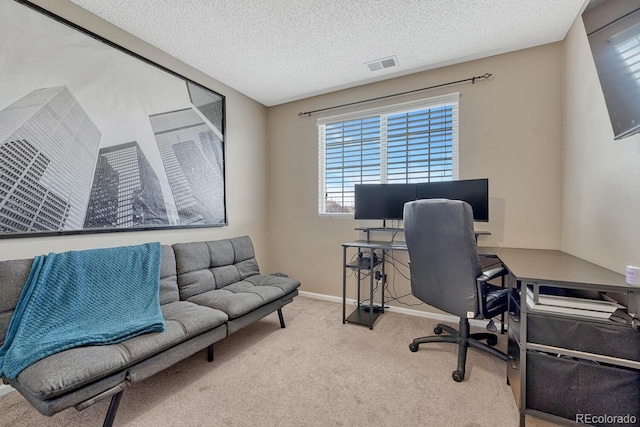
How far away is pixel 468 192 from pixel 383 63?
60.8 inches

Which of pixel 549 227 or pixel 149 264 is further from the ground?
pixel 549 227

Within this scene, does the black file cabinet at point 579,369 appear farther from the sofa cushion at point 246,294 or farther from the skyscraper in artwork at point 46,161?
the skyscraper in artwork at point 46,161

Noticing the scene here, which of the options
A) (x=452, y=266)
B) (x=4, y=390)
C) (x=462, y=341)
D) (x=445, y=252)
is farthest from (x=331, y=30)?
(x=4, y=390)

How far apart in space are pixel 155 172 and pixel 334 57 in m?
2.01

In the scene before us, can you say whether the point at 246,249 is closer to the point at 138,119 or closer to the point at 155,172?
the point at 155,172

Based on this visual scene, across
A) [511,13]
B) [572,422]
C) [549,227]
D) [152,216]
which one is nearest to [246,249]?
[152,216]

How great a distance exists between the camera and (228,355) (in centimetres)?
212

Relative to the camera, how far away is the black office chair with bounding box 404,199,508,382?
1752 mm

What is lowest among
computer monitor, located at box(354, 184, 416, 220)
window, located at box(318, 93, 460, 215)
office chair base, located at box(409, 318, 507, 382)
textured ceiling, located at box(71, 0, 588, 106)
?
office chair base, located at box(409, 318, 507, 382)

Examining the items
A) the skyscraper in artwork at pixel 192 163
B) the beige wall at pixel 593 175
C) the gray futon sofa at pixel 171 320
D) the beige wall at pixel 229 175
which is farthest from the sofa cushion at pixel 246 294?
the beige wall at pixel 593 175

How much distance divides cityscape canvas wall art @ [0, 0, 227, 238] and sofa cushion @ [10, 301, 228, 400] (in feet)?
3.16

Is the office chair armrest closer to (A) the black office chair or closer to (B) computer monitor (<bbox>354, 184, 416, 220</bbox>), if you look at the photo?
(A) the black office chair

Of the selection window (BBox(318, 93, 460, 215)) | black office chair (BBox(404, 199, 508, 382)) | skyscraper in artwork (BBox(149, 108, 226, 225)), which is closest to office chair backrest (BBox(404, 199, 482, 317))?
black office chair (BBox(404, 199, 508, 382))

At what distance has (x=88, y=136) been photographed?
1.98m
